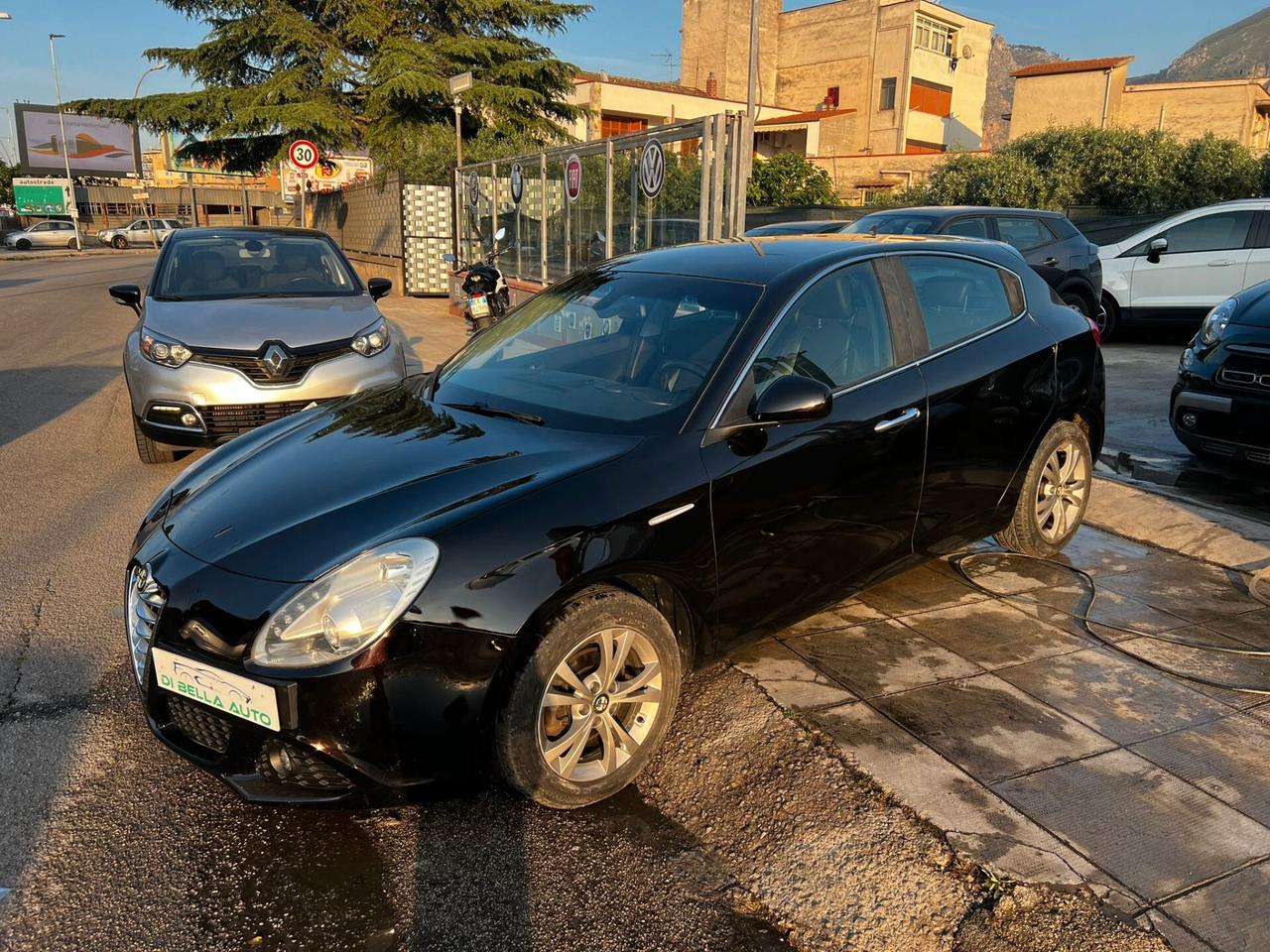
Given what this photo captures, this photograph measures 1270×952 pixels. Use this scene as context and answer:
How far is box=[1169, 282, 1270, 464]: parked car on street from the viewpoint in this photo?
561 centimetres

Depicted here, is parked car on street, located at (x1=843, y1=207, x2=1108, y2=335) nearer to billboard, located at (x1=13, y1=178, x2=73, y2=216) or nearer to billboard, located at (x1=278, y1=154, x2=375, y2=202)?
billboard, located at (x1=278, y1=154, x2=375, y2=202)

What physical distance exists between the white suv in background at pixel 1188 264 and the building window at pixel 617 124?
3539 centimetres

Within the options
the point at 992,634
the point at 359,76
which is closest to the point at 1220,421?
the point at 992,634

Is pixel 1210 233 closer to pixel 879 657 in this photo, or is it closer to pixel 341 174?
pixel 879 657

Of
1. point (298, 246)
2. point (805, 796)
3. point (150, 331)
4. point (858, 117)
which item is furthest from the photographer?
point (858, 117)

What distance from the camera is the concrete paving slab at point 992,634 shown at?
3.90m

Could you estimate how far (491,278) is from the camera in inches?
406

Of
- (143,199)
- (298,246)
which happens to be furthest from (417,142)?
(143,199)

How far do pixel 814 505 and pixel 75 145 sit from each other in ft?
252

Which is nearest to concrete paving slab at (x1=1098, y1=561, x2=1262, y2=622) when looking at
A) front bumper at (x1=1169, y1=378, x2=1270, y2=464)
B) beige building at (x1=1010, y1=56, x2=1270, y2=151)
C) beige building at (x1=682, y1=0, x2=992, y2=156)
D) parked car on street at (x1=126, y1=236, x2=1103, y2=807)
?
parked car on street at (x1=126, y1=236, x2=1103, y2=807)

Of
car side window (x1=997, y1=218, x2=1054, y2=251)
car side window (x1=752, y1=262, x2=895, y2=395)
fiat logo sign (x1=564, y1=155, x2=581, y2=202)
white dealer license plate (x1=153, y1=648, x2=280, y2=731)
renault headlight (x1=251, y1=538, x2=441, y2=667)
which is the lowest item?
white dealer license plate (x1=153, y1=648, x2=280, y2=731)

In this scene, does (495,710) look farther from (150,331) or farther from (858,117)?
(858,117)

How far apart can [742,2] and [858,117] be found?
916 cm

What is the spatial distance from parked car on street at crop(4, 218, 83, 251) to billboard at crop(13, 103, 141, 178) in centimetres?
2191
